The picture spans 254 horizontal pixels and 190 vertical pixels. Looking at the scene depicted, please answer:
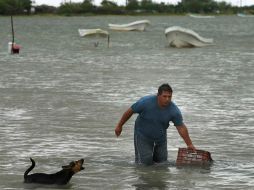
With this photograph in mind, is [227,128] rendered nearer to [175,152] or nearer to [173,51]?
[175,152]

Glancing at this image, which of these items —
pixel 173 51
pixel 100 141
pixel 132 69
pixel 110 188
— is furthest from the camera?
pixel 173 51

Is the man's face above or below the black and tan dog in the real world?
above

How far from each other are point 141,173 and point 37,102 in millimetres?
8229

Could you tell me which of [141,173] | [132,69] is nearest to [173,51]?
[132,69]

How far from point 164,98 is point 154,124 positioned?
571 millimetres

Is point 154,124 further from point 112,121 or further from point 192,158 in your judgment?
point 112,121

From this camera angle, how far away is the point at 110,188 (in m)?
10.3

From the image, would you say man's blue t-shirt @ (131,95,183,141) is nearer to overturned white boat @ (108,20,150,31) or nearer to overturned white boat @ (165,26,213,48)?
overturned white boat @ (165,26,213,48)

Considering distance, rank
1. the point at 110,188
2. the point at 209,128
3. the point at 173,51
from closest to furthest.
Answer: the point at 110,188 → the point at 209,128 → the point at 173,51

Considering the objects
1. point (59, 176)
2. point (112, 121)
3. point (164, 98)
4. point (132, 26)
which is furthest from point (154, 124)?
point (132, 26)

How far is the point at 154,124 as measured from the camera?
35.0ft

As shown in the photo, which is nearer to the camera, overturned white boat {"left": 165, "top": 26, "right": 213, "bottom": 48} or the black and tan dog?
the black and tan dog

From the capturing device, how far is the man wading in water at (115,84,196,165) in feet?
34.4

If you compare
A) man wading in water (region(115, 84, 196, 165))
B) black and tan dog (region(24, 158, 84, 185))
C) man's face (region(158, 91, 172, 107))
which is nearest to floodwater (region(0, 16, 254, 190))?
black and tan dog (region(24, 158, 84, 185))
